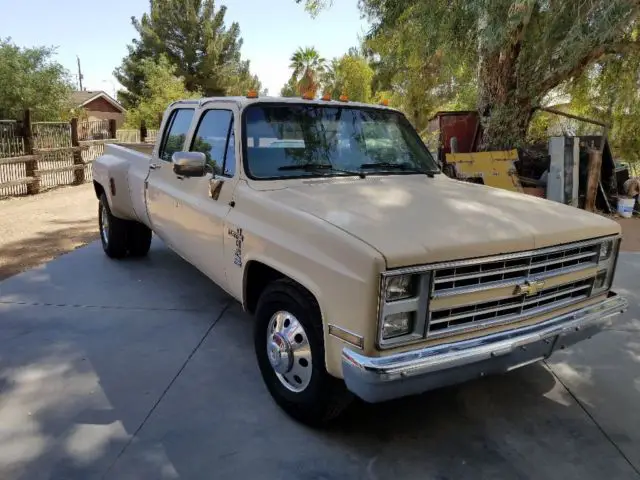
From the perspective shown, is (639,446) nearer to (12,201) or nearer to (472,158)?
(472,158)

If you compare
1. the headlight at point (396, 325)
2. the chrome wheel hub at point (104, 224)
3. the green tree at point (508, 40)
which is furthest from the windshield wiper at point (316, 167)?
the green tree at point (508, 40)

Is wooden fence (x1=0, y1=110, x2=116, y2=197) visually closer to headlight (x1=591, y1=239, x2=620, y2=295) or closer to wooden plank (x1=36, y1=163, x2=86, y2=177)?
wooden plank (x1=36, y1=163, x2=86, y2=177)

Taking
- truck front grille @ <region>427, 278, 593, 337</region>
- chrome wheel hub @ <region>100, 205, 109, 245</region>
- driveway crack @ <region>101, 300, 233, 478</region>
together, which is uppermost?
truck front grille @ <region>427, 278, 593, 337</region>

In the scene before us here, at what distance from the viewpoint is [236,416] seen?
3287 millimetres

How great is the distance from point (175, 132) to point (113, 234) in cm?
201

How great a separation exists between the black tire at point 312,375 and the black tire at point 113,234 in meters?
3.70

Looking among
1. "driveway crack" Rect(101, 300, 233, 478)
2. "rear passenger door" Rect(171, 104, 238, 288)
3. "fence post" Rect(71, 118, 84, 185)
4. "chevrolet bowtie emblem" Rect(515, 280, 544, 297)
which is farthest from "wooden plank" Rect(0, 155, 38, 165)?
"chevrolet bowtie emblem" Rect(515, 280, 544, 297)

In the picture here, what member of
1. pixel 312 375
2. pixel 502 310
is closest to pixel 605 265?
pixel 502 310

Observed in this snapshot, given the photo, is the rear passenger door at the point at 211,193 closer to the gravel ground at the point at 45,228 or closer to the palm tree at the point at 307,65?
the gravel ground at the point at 45,228

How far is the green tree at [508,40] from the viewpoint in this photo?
299 inches

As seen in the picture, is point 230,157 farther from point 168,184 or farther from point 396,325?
point 396,325

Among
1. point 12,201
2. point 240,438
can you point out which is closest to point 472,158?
point 240,438

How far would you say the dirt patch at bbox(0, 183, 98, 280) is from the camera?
22.8ft

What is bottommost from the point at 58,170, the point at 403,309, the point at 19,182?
the point at 19,182
